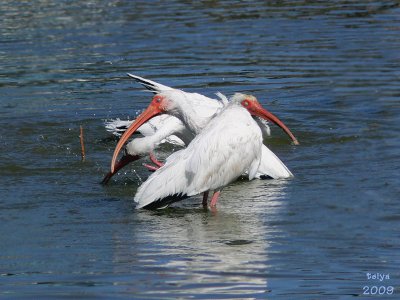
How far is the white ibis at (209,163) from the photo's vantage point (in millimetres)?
8930

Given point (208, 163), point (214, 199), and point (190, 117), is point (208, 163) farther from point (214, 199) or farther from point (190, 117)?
point (190, 117)

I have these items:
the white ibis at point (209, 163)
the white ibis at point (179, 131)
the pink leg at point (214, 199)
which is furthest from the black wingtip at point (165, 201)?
the white ibis at point (179, 131)

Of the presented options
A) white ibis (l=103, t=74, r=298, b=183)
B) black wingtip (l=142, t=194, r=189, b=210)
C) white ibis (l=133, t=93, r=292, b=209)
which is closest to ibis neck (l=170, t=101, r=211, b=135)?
white ibis (l=103, t=74, r=298, b=183)

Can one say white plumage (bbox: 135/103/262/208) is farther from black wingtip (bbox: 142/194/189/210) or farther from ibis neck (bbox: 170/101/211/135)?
ibis neck (bbox: 170/101/211/135)

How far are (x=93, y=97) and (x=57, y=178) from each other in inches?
153

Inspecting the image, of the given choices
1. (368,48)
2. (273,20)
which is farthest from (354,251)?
(273,20)

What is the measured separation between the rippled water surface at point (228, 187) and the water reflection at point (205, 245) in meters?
0.02

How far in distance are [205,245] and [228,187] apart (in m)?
2.06

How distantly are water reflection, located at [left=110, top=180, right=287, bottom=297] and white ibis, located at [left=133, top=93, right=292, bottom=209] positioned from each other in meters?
0.20

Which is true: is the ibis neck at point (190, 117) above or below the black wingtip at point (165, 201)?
above

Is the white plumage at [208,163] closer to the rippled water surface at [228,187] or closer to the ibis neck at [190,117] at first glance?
the rippled water surface at [228,187]

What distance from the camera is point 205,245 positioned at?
8078mm

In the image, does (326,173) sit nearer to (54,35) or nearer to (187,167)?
(187,167)

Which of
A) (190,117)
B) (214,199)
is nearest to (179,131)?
(190,117)
